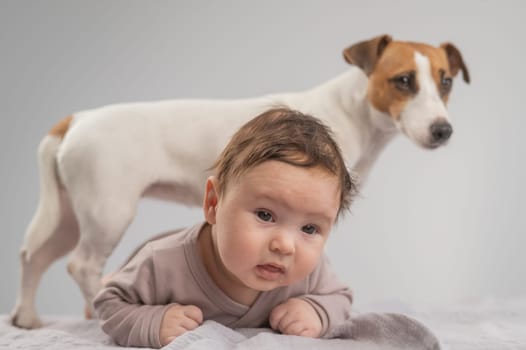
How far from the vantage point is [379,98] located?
60.0 inches

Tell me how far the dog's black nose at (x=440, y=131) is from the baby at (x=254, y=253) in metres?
0.46

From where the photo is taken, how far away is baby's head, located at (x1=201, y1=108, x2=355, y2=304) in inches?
35.0

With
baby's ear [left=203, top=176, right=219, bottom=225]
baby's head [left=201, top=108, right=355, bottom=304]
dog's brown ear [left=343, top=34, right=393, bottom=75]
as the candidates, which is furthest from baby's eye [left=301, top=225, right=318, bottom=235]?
dog's brown ear [left=343, top=34, right=393, bottom=75]

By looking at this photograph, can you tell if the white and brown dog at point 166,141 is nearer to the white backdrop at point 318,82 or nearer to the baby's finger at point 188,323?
the baby's finger at point 188,323

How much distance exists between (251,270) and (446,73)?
2.89ft

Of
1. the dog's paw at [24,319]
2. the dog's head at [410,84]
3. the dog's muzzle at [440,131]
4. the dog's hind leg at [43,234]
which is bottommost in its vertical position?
the dog's paw at [24,319]

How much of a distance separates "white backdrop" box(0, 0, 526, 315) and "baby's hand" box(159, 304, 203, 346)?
4.63ft

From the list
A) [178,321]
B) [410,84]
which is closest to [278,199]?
[178,321]

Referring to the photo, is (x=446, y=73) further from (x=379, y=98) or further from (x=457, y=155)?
(x=457, y=155)

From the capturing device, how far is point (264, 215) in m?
0.91

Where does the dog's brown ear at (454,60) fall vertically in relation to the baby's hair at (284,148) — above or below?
above

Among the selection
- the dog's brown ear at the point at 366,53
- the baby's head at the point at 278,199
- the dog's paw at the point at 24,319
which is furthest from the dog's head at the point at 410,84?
the dog's paw at the point at 24,319

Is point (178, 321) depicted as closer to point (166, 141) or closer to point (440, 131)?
point (166, 141)

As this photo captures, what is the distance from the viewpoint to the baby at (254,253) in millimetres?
896
